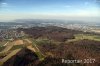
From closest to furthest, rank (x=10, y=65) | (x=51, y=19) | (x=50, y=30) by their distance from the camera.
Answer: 1. (x=10, y=65)
2. (x=50, y=30)
3. (x=51, y=19)

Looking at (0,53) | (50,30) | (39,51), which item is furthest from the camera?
(50,30)

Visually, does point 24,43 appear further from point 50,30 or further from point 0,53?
point 50,30

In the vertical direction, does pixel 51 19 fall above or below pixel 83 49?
above

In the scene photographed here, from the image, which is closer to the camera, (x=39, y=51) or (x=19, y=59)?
(x=19, y=59)

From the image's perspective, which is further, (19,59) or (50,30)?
(50,30)

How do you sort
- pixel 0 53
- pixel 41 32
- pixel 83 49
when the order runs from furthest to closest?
pixel 41 32 < pixel 83 49 < pixel 0 53

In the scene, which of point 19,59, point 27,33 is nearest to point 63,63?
point 19,59

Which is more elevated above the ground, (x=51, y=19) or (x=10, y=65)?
(x=51, y=19)

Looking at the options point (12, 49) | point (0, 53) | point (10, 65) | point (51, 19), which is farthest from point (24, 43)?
point (51, 19)

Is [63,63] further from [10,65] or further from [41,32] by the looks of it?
[41,32]
